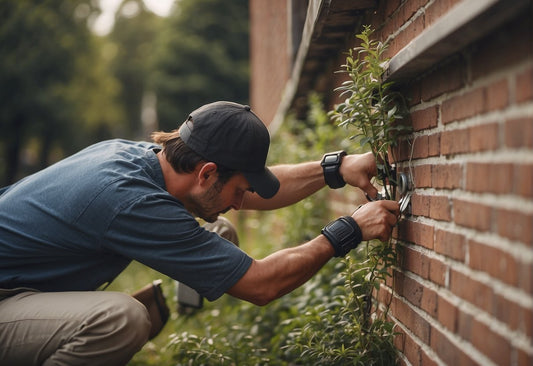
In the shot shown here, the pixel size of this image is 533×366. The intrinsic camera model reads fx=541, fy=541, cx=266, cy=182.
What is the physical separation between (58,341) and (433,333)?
5.41 feet

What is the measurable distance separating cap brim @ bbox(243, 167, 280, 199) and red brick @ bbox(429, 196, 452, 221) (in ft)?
2.98

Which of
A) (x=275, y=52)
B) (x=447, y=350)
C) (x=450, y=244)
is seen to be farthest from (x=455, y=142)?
(x=275, y=52)

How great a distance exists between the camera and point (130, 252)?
2342 mm

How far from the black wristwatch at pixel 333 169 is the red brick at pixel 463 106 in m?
1.02

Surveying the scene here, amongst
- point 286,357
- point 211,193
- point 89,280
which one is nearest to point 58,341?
point 89,280

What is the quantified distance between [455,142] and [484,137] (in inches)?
9.4

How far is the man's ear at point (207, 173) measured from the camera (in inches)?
99.3

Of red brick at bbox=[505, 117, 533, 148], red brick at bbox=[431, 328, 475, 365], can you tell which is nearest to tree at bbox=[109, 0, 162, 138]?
red brick at bbox=[431, 328, 475, 365]

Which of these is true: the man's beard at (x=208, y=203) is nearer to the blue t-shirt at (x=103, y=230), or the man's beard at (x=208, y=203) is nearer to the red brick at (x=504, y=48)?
the blue t-shirt at (x=103, y=230)

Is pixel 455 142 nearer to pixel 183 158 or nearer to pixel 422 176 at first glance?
pixel 422 176

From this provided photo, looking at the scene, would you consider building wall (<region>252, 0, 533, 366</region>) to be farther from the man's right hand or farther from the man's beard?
the man's beard

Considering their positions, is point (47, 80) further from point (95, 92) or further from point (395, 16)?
point (395, 16)

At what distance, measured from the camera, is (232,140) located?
252cm

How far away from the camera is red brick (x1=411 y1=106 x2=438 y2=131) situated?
6.17ft
